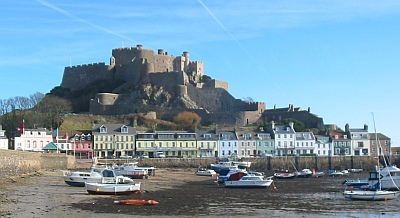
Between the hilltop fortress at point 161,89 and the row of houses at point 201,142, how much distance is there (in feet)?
40.7

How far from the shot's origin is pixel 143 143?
72812mm

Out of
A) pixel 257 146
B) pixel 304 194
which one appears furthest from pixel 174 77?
pixel 304 194

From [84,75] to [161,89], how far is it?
662 inches

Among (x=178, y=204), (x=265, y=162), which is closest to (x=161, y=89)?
(x=265, y=162)

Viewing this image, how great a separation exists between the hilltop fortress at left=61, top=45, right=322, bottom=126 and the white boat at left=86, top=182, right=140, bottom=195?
59633 millimetres

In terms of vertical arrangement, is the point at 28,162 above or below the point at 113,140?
below

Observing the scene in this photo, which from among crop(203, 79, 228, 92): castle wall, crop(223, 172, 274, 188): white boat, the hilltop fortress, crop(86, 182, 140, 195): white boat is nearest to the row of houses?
the hilltop fortress

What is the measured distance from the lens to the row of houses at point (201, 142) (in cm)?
7012

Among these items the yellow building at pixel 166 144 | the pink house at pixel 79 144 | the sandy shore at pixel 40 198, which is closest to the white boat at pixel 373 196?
the sandy shore at pixel 40 198

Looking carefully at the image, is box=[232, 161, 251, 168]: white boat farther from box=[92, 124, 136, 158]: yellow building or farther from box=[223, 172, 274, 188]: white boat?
box=[223, 172, 274, 188]: white boat

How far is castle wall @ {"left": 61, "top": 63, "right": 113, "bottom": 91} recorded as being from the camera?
102 meters

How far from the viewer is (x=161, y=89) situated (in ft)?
309

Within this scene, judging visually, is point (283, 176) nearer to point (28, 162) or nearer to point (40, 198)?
point (28, 162)

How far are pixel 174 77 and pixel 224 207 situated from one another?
69.3 metres
